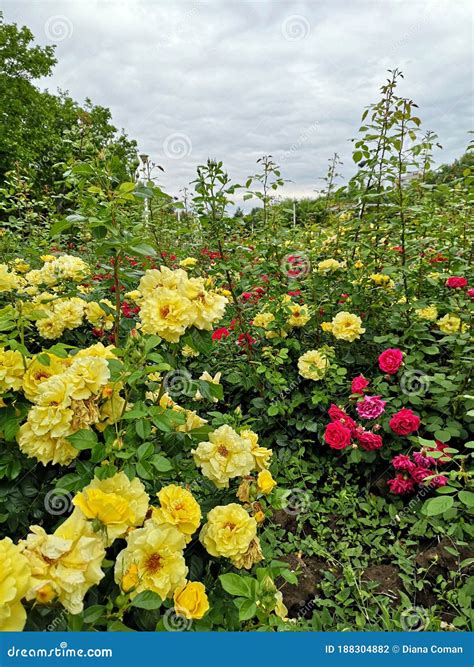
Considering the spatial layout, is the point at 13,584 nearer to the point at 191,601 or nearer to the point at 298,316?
the point at 191,601

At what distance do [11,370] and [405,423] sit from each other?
1649 millimetres

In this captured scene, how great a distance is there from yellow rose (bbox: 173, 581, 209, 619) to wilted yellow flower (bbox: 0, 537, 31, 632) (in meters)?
0.32

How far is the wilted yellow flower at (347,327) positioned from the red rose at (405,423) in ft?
1.61

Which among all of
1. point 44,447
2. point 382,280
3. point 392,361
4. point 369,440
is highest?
point 382,280

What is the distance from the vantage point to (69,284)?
6.43 ft

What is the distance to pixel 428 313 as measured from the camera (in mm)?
2330

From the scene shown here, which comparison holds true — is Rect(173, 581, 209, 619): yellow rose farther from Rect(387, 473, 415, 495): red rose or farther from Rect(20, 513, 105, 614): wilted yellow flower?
Rect(387, 473, 415, 495): red rose

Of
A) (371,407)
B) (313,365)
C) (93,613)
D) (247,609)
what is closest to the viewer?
(93,613)

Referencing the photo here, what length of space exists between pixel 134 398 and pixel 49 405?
26cm

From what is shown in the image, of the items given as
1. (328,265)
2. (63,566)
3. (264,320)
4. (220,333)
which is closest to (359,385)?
(264,320)

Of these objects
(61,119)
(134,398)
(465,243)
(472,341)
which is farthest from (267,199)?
(61,119)

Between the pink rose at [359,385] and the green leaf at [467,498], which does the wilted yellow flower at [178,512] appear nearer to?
the green leaf at [467,498]

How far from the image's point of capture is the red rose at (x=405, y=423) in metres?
1.98

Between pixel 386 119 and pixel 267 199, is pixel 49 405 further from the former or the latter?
pixel 386 119
